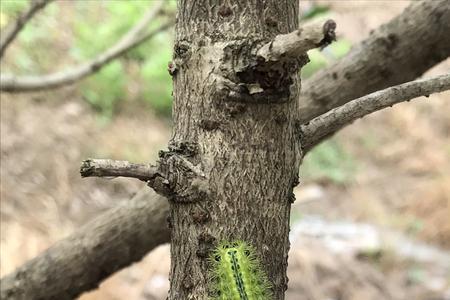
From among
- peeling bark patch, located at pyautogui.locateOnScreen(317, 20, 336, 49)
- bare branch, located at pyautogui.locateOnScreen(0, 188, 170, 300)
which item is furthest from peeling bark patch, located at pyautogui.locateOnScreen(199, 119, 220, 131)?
bare branch, located at pyautogui.locateOnScreen(0, 188, 170, 300)

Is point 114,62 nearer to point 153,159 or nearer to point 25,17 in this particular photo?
point 153,159

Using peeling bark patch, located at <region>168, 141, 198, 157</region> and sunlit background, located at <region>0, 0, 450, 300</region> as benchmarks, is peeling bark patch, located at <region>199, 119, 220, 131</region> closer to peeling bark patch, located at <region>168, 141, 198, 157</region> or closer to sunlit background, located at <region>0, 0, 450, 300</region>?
peeling bark patch, located at <region>168, 141, 198, 157</region>

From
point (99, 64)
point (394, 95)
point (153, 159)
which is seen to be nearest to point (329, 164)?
point (153, 159)

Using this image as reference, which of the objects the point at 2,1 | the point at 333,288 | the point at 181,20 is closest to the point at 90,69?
the point at 2,1

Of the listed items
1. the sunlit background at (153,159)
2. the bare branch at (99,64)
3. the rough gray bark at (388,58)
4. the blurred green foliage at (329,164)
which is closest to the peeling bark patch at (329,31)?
the rough gray bark at (388,58)

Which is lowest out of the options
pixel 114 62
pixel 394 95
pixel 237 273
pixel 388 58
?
pixel 237 273

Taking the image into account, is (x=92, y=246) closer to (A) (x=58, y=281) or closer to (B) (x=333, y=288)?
(A) (x=58, y=281)
